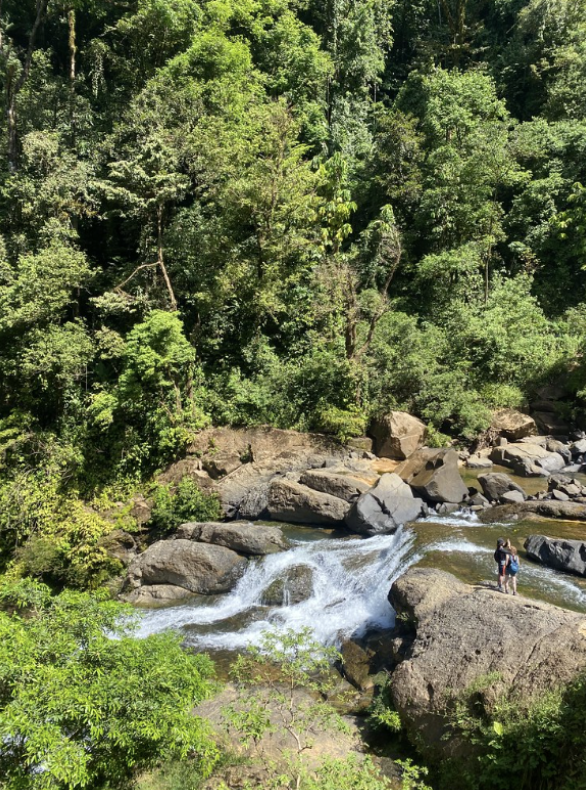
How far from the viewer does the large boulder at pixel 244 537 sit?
1376 cm

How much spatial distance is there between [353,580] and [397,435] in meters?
7.51

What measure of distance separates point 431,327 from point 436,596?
15401 millimetres

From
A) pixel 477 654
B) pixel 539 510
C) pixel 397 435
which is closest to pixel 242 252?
pixel 397 435

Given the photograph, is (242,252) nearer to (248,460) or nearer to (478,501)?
(248,460)

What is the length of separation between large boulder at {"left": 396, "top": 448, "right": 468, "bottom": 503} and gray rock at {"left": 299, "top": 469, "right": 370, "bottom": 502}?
1.54 m

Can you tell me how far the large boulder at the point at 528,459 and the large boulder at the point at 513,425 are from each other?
44.9 inches

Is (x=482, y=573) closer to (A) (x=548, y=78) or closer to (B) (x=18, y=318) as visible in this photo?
(B) (x=18, y=318)

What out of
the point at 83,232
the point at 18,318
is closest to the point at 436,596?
the point at 18,318

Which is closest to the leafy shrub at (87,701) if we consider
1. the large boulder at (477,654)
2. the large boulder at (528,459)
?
the large boulder at (477,654)

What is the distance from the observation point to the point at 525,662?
745 cm

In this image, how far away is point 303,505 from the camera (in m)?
15.2

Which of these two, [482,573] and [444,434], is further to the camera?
[444,434]

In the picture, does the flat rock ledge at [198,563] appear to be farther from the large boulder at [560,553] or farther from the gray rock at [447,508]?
the large boulder at [560,553]

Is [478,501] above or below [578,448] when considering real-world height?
below
